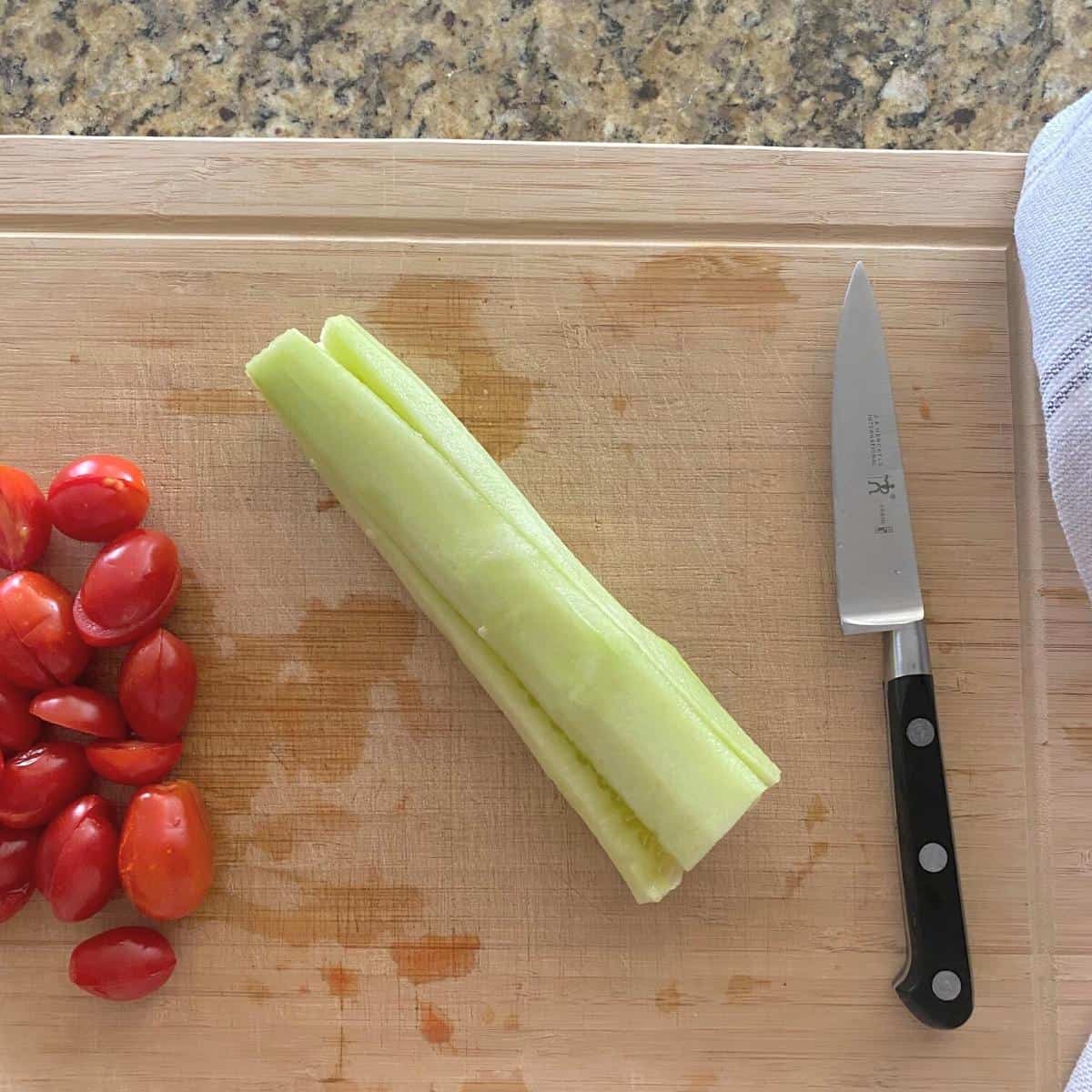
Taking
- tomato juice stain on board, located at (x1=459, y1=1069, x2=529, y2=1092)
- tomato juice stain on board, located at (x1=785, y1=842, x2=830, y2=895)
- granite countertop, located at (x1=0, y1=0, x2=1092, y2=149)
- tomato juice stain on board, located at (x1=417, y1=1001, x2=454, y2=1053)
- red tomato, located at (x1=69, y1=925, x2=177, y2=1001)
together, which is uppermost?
granite countertop, located at (x1=0, y1=0, x2=1092, y2=149)

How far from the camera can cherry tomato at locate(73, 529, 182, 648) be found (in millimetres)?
1543

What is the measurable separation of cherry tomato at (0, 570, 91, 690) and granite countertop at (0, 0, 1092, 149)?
0.83m

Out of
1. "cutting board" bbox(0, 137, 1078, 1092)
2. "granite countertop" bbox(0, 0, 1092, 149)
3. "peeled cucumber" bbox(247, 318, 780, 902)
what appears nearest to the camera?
"peeled cucumber" bbox(247, 318, 780, 902)

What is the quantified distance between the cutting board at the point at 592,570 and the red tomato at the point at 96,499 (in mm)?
81

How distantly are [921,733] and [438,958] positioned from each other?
2.74ft

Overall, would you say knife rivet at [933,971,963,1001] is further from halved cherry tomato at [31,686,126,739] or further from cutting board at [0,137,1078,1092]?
halved cherry tomato at [31,686,126,739]

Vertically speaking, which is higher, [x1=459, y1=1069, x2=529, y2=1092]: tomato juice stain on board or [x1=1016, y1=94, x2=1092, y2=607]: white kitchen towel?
[x1=1016, y1=94, x2=1092, y2=607]: white kitchen towel

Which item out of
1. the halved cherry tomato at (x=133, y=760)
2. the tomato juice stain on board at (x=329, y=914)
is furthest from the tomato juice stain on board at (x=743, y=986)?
the halved cherry tomato at (x=133, y=760)

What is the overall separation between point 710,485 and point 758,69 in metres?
0.77

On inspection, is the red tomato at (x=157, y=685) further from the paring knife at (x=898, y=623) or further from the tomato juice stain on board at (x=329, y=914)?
the paring knife at (x=898, y=623)

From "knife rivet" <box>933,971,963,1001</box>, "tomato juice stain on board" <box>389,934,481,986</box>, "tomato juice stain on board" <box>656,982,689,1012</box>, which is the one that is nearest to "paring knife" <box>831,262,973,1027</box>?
"knife rivet" <box>933,971,963,1001</box>

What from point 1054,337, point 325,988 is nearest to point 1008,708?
point 1054,337

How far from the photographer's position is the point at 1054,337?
154 centimetres

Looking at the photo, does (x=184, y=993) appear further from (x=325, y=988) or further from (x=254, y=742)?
(x=254, y=742)
